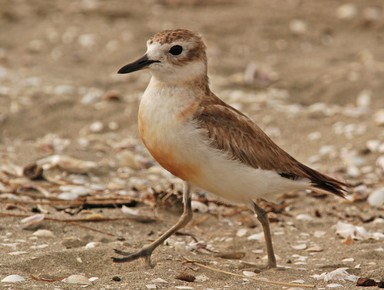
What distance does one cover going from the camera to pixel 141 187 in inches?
267

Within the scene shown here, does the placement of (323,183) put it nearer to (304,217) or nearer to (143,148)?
(304,217)

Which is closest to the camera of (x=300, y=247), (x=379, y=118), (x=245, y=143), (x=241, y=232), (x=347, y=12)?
(x=245, y=143)

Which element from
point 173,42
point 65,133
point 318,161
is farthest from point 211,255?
point 65,133

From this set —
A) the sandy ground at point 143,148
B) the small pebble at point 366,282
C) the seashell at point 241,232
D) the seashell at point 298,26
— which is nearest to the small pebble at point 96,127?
the sandy ground at point 143,148

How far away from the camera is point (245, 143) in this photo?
16.7 ft

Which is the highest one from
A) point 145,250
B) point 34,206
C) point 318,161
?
point 318,161

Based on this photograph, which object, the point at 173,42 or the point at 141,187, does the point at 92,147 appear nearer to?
the point at 141,187

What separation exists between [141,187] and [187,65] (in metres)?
1.91

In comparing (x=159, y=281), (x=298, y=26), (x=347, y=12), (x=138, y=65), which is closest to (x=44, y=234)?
(x=159, y=281)

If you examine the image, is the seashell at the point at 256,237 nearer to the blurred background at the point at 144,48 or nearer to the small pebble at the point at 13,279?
the small pebble at the point at 13,279

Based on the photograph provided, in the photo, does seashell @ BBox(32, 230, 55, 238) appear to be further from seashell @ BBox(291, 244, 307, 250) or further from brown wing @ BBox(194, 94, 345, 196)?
seashell @ BBox(291, 244, 307, 250)

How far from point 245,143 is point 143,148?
3062 millimetres

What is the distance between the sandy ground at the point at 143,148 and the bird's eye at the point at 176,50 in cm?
120

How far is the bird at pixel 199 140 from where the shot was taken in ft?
15.8
